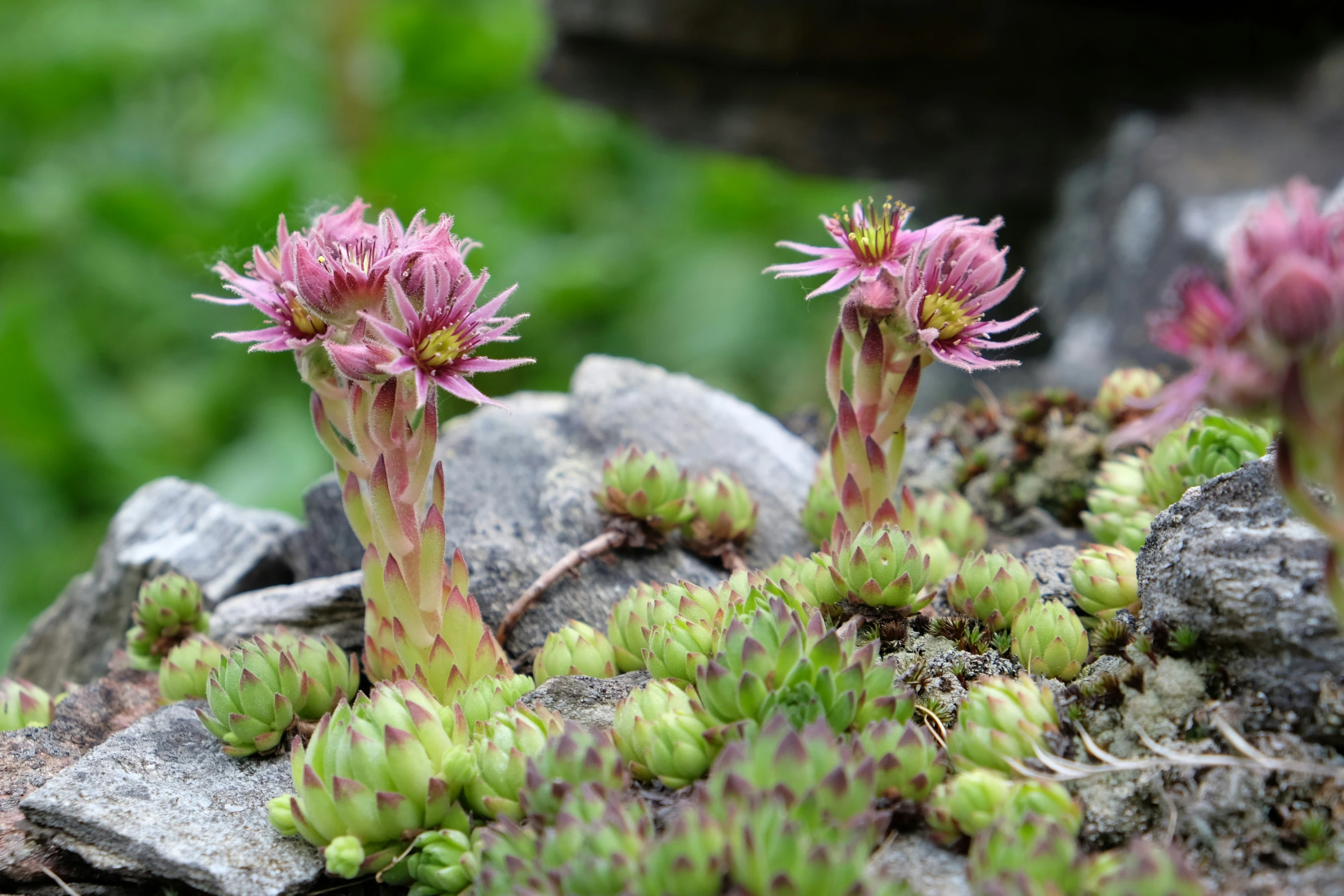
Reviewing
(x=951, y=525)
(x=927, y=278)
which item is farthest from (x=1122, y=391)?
(x=927, y=278)

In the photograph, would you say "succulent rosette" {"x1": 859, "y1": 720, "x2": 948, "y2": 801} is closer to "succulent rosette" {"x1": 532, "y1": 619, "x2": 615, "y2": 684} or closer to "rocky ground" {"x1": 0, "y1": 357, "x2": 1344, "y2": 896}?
"rocky ground" {"x1": 0, "y1": 357, "x2": 1344, "y2": 896}

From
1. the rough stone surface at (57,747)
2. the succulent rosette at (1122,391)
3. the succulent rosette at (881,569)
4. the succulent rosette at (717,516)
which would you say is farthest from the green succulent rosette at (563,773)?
the succulent rosette at (1122,391)

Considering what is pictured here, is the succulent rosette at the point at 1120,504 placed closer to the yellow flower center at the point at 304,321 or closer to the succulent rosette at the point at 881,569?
the succulent rosette at the point at 881,569

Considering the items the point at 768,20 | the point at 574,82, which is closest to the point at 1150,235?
the point at 768,20

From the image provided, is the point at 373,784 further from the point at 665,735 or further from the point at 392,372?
the point at 392,372

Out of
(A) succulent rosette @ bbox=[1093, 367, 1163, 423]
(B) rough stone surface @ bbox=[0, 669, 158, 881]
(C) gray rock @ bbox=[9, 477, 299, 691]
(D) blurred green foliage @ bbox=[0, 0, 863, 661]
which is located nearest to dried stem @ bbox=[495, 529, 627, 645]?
(B) rough stone surface @ bbox=[0, 669, 158, 881]

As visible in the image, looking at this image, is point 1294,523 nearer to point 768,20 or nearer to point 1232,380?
point 1232,380
